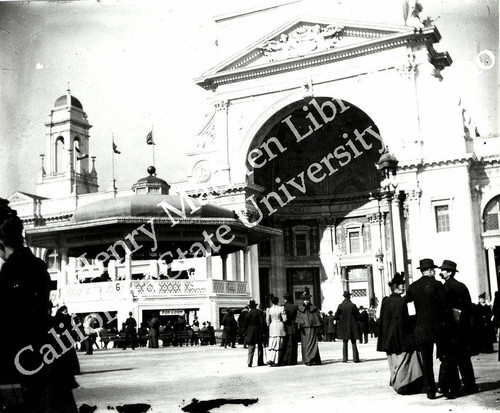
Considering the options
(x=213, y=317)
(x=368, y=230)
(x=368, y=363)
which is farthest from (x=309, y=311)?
(x=368, y=230)

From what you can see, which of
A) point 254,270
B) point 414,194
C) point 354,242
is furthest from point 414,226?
point 254,270

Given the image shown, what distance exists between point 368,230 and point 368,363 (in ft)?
97.0

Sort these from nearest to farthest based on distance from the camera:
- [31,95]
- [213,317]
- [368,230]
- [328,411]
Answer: [328,411] → [31,95] → [213,317] → [368,230]

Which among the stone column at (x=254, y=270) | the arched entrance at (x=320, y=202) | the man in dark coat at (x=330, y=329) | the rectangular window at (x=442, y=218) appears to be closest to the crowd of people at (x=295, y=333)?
the man in dark coat at (x=330, y=329)

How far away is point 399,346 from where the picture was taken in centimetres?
1010

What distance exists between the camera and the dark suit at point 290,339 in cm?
1641

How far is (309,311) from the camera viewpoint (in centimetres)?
1645

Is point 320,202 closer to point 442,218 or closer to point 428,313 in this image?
point 442,218

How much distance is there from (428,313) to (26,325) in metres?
6.13

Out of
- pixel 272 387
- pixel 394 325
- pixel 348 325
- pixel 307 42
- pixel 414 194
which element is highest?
pixel 307 42

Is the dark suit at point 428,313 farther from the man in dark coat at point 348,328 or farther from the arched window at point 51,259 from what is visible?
the arched window at point 51,259

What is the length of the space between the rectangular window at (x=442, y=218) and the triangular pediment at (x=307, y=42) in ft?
31.1

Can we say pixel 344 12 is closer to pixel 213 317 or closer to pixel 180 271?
pixel 180 271

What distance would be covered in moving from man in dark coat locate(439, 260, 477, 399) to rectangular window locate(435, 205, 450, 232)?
28.9 m
